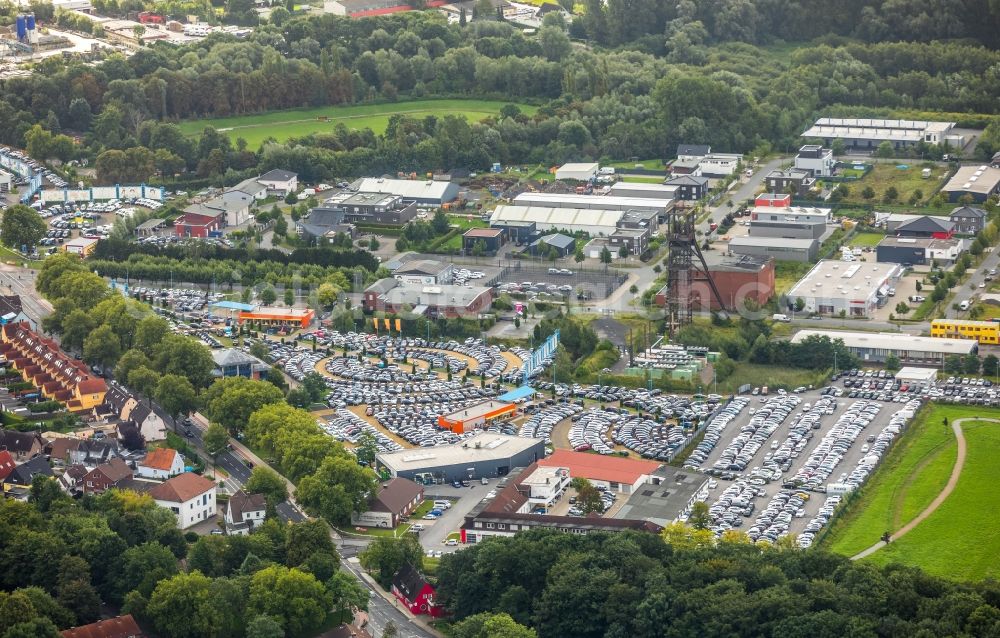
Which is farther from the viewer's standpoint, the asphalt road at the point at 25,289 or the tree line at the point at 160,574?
the asphalt road at the point at 25,289

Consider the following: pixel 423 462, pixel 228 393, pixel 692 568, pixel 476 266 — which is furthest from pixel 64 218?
pixel 692 568

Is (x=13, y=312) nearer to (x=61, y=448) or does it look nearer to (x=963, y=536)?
(x=61, y=448)

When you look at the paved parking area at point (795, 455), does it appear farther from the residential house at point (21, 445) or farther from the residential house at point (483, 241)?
the residential house at point (483, 241)

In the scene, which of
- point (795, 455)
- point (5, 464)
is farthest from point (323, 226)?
point (795, 455)

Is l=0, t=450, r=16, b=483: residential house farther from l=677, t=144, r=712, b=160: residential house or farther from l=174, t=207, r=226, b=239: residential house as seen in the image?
l=677, t=144, r=712, b=160: residential house

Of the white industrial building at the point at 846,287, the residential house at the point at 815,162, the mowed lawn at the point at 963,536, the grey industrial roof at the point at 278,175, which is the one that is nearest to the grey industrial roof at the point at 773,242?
the white industrial building at the point at 846,287

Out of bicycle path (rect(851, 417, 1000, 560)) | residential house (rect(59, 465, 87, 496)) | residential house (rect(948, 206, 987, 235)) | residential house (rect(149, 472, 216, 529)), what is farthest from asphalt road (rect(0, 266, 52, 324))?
residential house (rect(948, 206, 987, 235))

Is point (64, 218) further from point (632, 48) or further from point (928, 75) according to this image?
point (928, 75)
